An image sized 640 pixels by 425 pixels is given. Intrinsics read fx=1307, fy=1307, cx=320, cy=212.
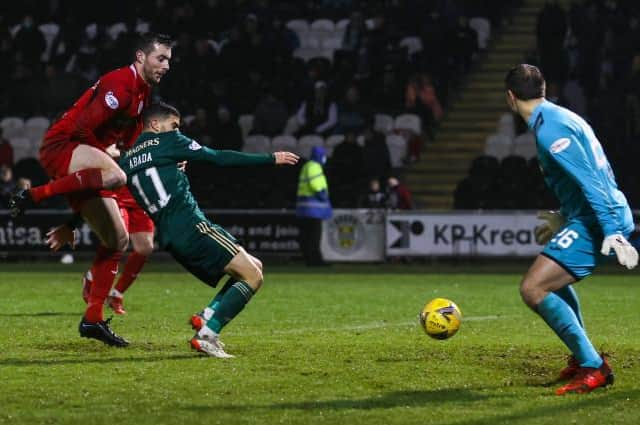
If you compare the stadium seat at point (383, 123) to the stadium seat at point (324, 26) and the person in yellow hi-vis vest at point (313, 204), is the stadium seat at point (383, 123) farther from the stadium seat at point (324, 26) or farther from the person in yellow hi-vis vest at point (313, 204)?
the person in yellow hi-vis vest at point (313, 204)

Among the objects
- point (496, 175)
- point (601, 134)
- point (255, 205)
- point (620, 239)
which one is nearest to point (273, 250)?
point (255, 205)

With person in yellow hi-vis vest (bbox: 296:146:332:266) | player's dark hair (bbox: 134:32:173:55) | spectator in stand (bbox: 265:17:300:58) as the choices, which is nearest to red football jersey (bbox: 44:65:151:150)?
player's dark hair (bbox: 134:32:173:55)

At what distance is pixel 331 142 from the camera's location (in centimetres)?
2591

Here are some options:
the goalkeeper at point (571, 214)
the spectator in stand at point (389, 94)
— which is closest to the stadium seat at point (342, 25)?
the spectator in stand at point (389, 94)

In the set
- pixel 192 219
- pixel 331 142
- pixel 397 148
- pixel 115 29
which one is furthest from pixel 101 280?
pixel 115 29

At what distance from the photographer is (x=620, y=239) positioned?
7.76m

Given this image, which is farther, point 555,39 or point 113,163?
point 555,39

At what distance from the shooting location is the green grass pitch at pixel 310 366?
736cm

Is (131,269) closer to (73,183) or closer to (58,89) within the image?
(73,183)

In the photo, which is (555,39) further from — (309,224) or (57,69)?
(57,69)

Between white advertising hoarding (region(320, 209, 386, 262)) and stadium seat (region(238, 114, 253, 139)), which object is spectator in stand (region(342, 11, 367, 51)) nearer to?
stadium seat (region(238, 114, 253, 139))

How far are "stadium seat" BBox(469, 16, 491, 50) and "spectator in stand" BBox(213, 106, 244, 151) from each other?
6.19m

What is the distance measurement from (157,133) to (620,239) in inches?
149

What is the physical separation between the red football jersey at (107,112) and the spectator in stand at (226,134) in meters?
14.7
